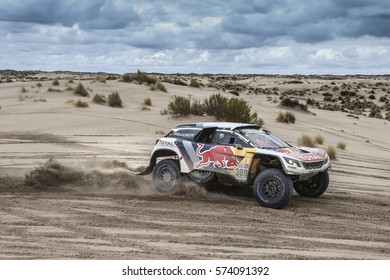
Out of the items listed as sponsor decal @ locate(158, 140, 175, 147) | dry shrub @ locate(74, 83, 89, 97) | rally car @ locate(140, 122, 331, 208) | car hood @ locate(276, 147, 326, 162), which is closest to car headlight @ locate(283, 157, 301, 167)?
rally car @ locate(140, 122, 331, 208)

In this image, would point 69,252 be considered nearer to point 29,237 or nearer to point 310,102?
point 29,237

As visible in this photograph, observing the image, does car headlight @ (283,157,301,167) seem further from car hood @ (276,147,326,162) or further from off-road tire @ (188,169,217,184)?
off-road tire @ (188,169,217,184)

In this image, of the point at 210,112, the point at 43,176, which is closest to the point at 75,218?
the point at 43,176

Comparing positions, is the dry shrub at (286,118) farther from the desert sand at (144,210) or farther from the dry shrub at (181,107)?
the desert sand at (144,210)

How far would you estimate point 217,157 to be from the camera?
12523mm

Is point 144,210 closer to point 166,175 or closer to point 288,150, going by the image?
point 166,175

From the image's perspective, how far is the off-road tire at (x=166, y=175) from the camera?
13.1 metres

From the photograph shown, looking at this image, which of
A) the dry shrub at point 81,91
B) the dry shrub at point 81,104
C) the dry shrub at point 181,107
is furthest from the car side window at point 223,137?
the dry shrub at point 81,91

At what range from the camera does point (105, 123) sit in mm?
25750

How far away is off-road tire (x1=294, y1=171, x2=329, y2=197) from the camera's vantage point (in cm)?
1339

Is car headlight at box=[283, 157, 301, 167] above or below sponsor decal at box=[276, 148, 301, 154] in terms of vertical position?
below

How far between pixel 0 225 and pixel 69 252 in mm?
2277

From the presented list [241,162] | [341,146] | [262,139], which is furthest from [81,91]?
[241,162]

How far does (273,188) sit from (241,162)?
863 mm
